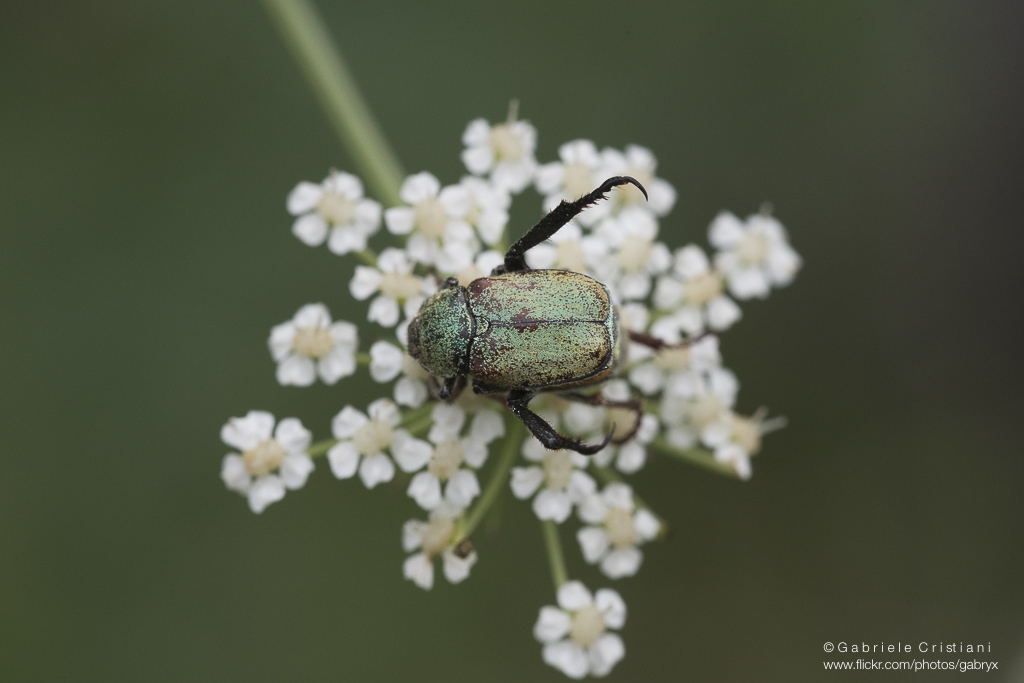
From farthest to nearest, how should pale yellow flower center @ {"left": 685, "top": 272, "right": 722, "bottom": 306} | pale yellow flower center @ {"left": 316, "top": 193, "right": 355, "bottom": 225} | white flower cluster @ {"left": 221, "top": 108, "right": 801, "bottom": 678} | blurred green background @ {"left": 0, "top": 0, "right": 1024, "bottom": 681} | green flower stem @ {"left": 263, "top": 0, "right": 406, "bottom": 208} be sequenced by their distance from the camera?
blurred green background @ {"left": 0, "top": 0, "right": 1024, "bottom": 681}
green flower stem @ {"left": 263, "top": 0, "right": 406, "bottom": 208}
pale yellow flower center @ {"left": 685, "top": 272, "right": 722, "bottom": 306}
pale yellow flower center @ {"left": 316, "top": 193, "right": 355, "bottom": 225}
white flower cluster @ {"left": 221, "top": 108, "right": 801, "bottom": 678}

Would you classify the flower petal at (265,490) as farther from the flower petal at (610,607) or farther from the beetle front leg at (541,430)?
the flower petal at (610,607)

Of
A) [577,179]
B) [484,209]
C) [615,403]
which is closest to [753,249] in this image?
[577,179]

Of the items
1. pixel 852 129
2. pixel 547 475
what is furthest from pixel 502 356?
pixel 852 129

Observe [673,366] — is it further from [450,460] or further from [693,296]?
[450,460]

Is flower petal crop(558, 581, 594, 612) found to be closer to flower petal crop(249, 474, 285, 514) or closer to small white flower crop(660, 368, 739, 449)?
small white flower crop(660, 368, 739, 449)

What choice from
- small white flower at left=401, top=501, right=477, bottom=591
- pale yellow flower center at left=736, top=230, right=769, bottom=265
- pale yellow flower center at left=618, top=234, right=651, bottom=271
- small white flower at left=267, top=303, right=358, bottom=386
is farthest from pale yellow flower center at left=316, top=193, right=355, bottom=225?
pale yellow flower center at left=736, top=230, right=769, bottom=265

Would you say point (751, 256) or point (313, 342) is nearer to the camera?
point (313, 342)
